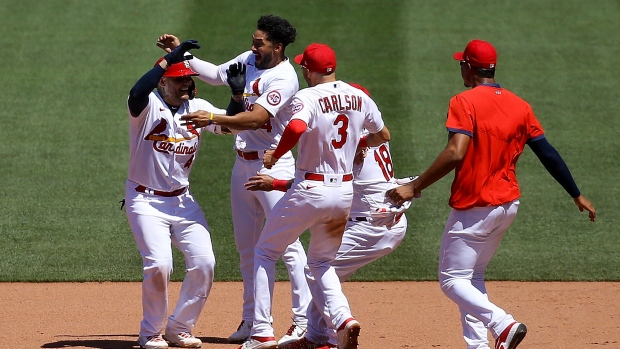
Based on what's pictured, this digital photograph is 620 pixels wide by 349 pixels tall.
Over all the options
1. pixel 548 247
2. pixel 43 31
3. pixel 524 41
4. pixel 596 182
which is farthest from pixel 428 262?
pixel 43 31

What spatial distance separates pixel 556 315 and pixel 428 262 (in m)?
1.84

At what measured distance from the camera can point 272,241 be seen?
238 inches

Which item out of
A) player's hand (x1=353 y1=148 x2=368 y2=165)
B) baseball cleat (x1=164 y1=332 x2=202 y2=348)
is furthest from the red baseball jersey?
baseball cleat (x1=164 y1=332 x2=202 y2=348)

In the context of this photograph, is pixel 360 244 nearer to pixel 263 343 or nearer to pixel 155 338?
pixel 263 343

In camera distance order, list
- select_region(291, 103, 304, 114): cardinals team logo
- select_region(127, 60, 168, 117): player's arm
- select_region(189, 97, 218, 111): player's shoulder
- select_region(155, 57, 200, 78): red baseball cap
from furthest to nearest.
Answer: select_region(189, 97, 218, 111): player's shoulder < select_region(155, 57, 200, 78): red baseball cap < select_region(127, 60, 168, 117): player's arm < select_region(291, 103, 304, 114): cardinals team logo

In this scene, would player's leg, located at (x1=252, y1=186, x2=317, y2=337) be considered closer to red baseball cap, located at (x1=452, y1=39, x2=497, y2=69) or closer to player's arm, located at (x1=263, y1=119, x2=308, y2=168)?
player's arm, located at (x1=263, y1=119, x2=308, y2=168)

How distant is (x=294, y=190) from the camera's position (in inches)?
233

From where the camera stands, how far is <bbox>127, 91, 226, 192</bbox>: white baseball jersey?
642 cm

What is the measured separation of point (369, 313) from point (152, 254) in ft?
7.18

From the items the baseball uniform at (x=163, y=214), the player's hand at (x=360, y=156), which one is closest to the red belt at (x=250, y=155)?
the baseball uniform at (x=163, y=214)

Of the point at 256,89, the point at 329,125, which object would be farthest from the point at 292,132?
the point at 256,89

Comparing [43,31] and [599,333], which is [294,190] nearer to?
[599,333]

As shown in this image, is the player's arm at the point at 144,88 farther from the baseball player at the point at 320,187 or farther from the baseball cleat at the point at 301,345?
the baseball cleat at the point at 301,345

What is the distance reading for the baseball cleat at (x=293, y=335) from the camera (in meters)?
6.57
